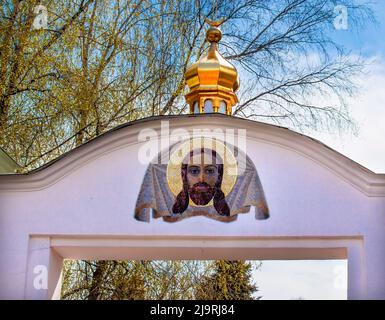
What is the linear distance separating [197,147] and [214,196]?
1.78ft

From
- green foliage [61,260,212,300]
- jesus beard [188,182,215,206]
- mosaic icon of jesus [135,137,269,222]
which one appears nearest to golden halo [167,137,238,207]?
mosaic icon of jesus [135,137,269,222]

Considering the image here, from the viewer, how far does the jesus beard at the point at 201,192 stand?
8.61 meters

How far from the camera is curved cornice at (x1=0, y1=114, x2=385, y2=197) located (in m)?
8.58

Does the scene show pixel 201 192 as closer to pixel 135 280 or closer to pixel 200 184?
pixel 200 184

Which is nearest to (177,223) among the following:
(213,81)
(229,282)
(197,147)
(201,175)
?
(201,175)

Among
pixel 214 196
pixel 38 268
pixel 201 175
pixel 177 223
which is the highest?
pixel 201 175

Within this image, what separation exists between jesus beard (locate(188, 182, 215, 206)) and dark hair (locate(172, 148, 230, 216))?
0.04 m

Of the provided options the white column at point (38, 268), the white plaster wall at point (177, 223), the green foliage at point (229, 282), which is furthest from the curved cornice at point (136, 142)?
the green foliage at point (229, 282)

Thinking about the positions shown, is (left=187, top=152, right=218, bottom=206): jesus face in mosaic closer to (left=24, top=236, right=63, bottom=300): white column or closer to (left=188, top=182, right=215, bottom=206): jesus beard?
(left=188, top=182, right=215, bottom=206): jesus beard

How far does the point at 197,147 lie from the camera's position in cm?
870

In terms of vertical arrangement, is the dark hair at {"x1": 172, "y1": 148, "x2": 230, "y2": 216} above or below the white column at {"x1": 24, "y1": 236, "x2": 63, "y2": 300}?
above

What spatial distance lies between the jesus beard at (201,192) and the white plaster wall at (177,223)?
22 centimetres

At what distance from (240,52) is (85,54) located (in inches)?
134

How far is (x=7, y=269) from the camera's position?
336 inches
